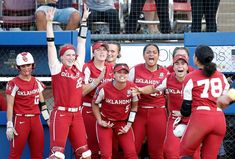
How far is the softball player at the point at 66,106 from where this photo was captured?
870 cm

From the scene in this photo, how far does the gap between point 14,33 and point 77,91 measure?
1689 mm

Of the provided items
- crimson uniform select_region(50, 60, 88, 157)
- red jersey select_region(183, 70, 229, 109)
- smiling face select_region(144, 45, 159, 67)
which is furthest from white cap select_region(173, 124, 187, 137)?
crimson uniform select_region(50, 60, 88, 157)

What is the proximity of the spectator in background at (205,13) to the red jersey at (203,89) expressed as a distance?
9.63 feet

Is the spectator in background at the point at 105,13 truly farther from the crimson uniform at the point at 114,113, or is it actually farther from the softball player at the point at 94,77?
the crimson uniform at the point at 114,113

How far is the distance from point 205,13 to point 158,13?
2.45 feet

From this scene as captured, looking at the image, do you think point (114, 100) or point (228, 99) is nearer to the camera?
point (228, 99)

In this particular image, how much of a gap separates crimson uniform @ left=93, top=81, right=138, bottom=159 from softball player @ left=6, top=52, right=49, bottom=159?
34.5 inches

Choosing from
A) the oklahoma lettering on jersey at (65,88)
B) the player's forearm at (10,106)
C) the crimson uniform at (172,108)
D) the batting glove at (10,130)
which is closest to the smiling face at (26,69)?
the player's forearm at (10,106)

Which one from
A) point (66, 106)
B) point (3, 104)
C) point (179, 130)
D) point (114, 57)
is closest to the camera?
point (179, 130)

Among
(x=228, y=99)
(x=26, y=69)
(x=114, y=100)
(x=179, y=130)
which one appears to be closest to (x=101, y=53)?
(x=114, y=100)

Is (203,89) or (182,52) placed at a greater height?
(182,52)

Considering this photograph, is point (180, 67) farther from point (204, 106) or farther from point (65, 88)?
point (65, 88)

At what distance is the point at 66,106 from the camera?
8.77 meters

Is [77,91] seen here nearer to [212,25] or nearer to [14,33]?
[14,33]
